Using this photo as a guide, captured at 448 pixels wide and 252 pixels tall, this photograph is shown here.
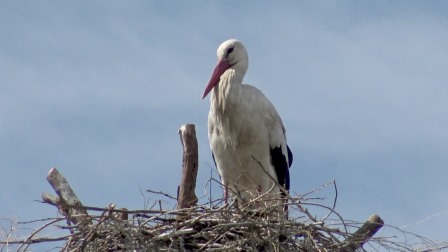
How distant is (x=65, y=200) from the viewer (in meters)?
8.39

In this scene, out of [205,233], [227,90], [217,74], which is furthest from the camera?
[217,74]

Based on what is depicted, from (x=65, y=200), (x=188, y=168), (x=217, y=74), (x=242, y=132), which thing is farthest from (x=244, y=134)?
(x=65, y=200)

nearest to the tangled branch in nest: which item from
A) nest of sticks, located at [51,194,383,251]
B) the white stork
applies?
nest of sticks, located at [51,194,383,251]

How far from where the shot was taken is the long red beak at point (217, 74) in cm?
1077

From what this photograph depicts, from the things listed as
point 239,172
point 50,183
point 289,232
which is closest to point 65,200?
point 50,183

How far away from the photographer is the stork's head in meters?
10.8

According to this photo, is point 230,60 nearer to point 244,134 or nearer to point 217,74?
point 217,74

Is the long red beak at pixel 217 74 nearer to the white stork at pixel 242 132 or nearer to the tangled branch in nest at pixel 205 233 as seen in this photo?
the white stork at pixel 242 132

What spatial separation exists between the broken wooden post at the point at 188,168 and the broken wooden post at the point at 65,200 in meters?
0.67

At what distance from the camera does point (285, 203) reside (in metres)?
8.18

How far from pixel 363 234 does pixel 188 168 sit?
1.28 m

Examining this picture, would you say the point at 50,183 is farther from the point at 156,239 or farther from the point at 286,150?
the point at 286,150

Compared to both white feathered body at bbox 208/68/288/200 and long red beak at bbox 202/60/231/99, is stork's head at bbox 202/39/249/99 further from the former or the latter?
white feathered body at bbox 208/68/288/200

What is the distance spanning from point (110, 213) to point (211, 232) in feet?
1.95
